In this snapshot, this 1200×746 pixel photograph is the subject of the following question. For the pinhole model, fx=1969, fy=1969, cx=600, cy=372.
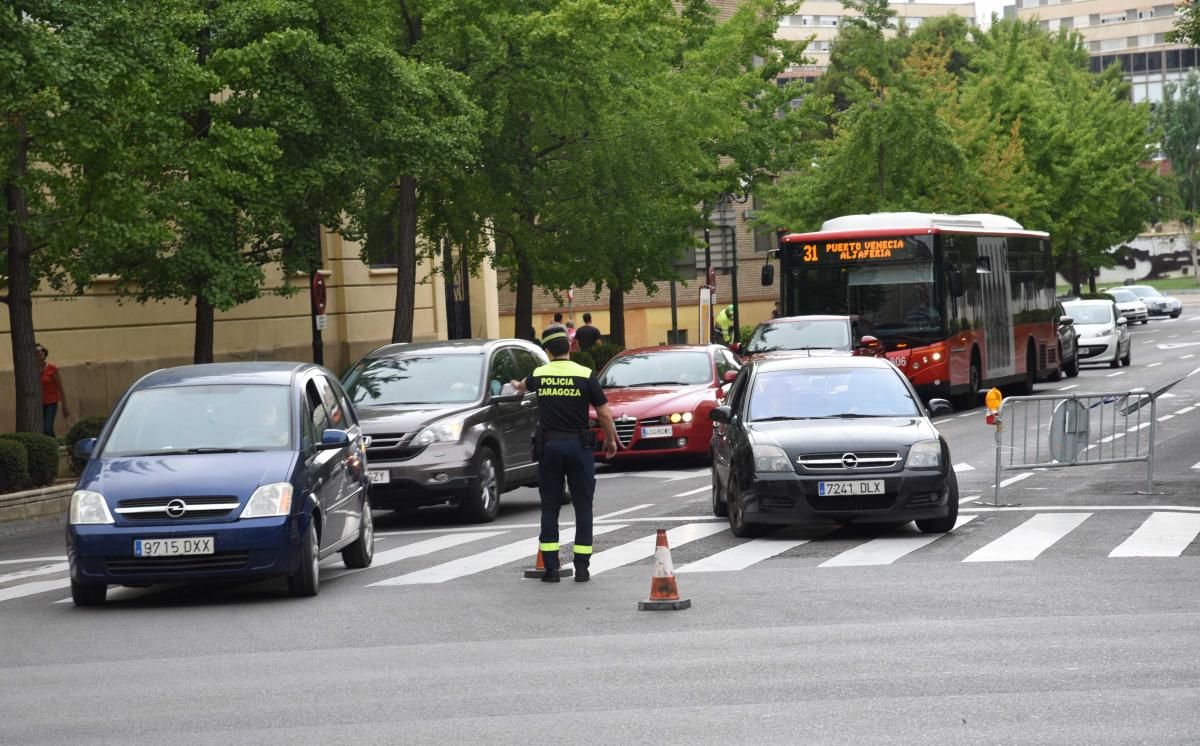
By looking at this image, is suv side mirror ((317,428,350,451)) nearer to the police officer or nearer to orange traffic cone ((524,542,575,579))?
the police officer

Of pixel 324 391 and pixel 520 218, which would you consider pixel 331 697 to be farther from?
pixel 520 218

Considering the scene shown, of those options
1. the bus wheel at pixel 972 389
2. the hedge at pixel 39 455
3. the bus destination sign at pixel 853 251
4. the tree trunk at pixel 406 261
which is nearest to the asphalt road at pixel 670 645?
the hedge at pixel 39 455

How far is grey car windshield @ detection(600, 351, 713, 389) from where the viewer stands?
988 inches

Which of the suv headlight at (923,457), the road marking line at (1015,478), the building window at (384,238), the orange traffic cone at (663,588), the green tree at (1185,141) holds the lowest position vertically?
the road marking line at (1015,478)

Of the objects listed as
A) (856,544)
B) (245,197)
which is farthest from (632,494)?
(245,197)

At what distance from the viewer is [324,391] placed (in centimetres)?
1447

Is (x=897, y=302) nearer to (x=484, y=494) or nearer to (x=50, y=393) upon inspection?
(x=50, y=393)

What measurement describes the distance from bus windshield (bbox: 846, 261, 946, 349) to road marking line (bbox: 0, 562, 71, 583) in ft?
60.1

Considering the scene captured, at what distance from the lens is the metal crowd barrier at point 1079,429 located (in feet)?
63.2

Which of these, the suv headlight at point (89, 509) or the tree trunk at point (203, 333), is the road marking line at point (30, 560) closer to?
the suv headlight at point (89, 509)

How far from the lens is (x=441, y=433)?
17.9m

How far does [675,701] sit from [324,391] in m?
6.56

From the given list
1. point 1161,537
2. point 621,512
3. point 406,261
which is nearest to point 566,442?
point 1161,537

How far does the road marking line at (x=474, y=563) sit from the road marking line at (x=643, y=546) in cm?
45
